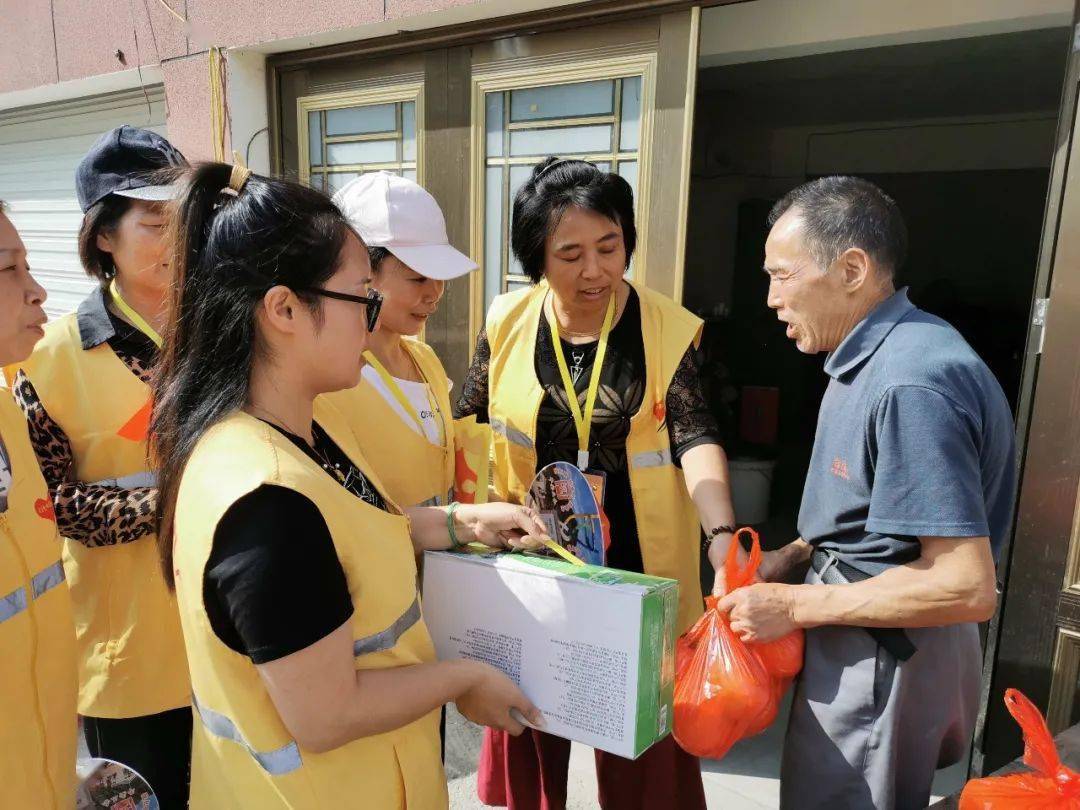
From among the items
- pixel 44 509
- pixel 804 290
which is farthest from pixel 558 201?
pixel 44 509

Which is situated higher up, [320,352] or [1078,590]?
[320,352]

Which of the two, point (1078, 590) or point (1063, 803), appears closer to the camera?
point (1063, 803)

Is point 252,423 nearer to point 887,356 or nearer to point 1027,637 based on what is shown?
point 887,356

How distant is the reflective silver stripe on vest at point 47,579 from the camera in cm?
128

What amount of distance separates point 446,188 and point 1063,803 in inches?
123

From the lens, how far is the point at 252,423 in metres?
1.08

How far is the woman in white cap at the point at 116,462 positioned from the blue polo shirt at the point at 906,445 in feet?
4.72

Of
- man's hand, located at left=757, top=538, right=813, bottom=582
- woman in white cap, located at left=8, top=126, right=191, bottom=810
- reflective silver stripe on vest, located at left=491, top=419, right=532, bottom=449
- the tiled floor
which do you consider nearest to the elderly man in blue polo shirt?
man's hand, located at left=757, top=538, right=813, bottom=582

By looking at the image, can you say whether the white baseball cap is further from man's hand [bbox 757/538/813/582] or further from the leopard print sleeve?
man's hand [bbox 757/538/813/582]

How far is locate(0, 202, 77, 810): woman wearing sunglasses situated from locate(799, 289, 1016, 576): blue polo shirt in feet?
4.82

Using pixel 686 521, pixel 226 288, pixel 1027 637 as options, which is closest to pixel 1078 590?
pixel 1027 637

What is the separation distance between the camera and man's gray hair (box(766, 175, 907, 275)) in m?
1.51

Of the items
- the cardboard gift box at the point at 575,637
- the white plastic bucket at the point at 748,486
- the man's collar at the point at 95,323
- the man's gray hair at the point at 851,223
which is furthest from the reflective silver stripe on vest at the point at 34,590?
the white plastic bucket at the point at 748,486

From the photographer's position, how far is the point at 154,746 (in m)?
1.80
